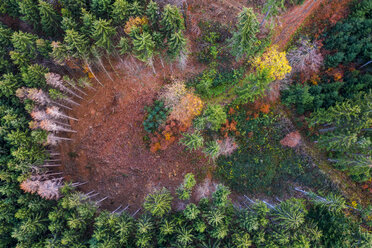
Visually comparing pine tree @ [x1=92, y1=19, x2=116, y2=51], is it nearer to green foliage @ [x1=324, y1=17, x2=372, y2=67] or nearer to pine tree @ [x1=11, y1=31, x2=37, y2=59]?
pine tree @ [x1=11, y1=31, x2=37, y2=59]

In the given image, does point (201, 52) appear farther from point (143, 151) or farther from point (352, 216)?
point (352, 216)

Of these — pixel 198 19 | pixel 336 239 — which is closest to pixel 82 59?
pixel 198 19

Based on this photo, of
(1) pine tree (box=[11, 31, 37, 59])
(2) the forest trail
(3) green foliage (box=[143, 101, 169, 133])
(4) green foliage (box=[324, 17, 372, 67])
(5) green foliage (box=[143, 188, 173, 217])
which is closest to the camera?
(5) green foliage (box=[143, 188, 173, 217])

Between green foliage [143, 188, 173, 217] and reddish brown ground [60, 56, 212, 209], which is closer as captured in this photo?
green foliage [143, 188, 173, 217]

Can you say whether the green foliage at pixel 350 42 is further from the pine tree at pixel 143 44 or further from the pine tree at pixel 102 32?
the pine tree at pixel 102 32

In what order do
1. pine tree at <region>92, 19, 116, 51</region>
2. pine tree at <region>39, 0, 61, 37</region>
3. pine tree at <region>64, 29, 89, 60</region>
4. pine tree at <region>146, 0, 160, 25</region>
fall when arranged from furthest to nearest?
pine tree at <region>39, 0, 61, 37</region> → pine tree at <region>64, 29, 89, 60</region> → pine tree at <region>92, 19, 116, 51</region> → pine tree at <region>146, 0, 160, 25</region>

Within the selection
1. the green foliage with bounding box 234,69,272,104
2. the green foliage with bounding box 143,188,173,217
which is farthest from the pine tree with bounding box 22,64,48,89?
the green foliage with bounding box 234,69,272,104
